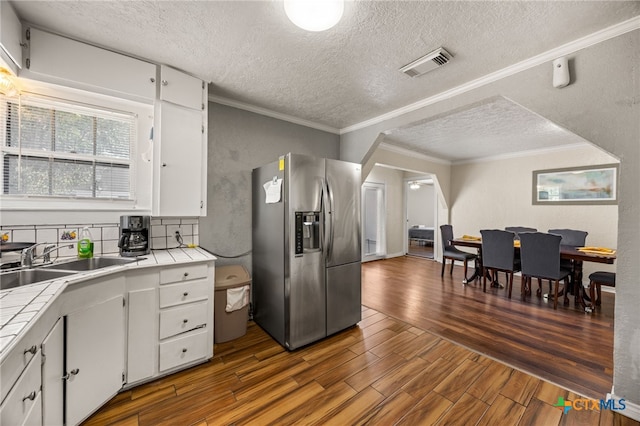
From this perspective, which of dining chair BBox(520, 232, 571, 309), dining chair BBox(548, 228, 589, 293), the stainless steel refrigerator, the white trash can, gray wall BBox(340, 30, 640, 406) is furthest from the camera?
dining chair BBox(548, 228, 589, 293)

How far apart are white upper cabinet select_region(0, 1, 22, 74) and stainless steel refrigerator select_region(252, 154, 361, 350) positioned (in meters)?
1.78

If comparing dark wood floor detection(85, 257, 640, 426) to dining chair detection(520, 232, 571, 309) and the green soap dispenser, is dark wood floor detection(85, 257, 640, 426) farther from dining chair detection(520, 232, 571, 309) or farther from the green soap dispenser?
the green soap dispenser

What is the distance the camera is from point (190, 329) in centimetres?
197

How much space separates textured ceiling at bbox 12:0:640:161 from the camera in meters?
1.50

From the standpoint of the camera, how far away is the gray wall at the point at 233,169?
2.72 m

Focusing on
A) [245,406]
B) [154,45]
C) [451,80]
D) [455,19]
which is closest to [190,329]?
[245,406]

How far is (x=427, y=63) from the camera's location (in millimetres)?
2016

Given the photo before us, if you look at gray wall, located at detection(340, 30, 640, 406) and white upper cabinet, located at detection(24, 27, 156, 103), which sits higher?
white upper cabinet, located at detection(24, 27, 156, 103)

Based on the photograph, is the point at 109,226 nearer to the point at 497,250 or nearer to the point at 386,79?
the point at 386,79

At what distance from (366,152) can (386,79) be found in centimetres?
116

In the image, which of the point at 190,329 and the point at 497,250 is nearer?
the point at 190,329

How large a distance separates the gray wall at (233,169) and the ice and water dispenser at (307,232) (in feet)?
2.96

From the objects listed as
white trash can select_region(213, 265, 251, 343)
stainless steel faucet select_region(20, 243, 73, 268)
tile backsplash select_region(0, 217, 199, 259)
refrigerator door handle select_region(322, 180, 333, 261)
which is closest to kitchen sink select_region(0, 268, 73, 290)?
stainless steel faucet select_region(20, 243, 73, 268)

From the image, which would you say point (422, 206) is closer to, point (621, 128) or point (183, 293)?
point (621, 128)
